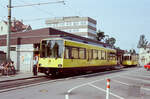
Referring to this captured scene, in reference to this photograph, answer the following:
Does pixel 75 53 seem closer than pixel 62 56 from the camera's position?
No

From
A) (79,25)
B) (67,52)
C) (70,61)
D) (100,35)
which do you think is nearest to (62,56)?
(67,52)

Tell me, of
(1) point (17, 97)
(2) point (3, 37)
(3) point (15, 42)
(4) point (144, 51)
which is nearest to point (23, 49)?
(3) point (15, 42)

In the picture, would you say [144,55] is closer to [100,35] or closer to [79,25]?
[100,35]

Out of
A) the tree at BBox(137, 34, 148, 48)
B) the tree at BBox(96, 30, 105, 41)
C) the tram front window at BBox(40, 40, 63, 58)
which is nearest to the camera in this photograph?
the tram front window at BBox(40, 40, 63, 58)

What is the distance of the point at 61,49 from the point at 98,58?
7.47m

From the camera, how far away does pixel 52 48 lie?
1598cm

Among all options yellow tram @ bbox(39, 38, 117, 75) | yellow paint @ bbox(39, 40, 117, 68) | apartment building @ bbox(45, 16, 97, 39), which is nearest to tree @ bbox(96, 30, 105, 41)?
apartment building @ bbox(45, 16, 97, 39)

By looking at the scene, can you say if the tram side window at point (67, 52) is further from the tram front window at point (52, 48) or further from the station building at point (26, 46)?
the station building at point (26, 46)

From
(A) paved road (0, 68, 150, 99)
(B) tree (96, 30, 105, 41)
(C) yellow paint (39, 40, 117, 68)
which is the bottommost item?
(A) paved road (0, 68, 150, 99)

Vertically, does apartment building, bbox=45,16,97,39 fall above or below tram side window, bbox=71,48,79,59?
above

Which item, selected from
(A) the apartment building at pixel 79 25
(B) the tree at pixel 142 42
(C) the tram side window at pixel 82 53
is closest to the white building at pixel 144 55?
(B) the tree at pixel 142 42

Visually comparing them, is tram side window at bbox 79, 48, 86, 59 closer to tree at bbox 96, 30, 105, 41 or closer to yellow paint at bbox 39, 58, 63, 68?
yellow paint at bbox 39, 58, 63, 68

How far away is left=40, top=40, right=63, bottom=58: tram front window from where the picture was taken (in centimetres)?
1565

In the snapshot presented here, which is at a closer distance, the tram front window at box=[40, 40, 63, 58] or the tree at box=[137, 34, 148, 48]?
the tram front window at box=[40, 40, 63, 58]
